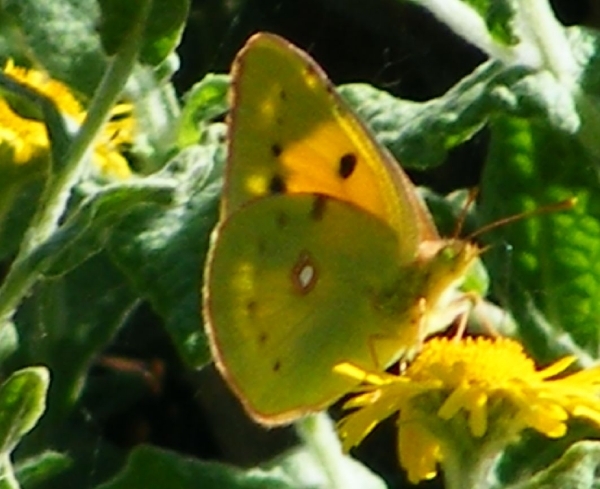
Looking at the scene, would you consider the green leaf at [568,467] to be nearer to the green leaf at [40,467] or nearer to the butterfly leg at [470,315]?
the butterfly leg at [470,315]

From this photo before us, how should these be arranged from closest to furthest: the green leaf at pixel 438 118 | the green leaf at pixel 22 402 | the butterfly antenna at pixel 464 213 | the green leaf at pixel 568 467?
the green leaf at pixel 22 402 → the green leaf at pixel 568 467 → the green leaf at pixel 438 118 → the butterfly antenna at pixel 464 213

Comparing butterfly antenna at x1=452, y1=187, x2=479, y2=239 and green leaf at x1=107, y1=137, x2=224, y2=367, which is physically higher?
green leaf at x1=107, y1=137, x2=224, y2=367

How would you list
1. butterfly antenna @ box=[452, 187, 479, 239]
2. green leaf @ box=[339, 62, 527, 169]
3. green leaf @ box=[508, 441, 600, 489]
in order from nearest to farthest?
green leaf @ box=[508, 441, 600, 489] < green leaf @ box=[339, 62, 527, 169] < butterfly antenna @ box=[452, 187, 479, 239]

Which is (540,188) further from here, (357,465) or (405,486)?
(405,486)

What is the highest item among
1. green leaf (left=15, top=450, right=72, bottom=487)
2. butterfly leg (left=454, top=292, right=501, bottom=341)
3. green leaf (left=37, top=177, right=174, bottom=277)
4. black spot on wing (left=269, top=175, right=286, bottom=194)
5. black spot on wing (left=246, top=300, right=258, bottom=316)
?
green leaf (left=37, top=177, right=174, bottom=277)

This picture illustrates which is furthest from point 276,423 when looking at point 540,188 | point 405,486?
point 405,486

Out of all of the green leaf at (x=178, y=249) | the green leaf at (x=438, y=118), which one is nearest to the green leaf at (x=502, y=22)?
the green leaf at (x=438, y=118)

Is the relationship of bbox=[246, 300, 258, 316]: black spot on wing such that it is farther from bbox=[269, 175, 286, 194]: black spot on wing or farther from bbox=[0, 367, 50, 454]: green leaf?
bbox=[0, 367, 50, 454]: green leaf

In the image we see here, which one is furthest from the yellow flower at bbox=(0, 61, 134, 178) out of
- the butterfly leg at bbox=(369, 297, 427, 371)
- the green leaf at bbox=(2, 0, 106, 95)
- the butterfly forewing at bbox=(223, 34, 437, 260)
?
the butterfly leg at bbox=(369, 297, 427, 371)
